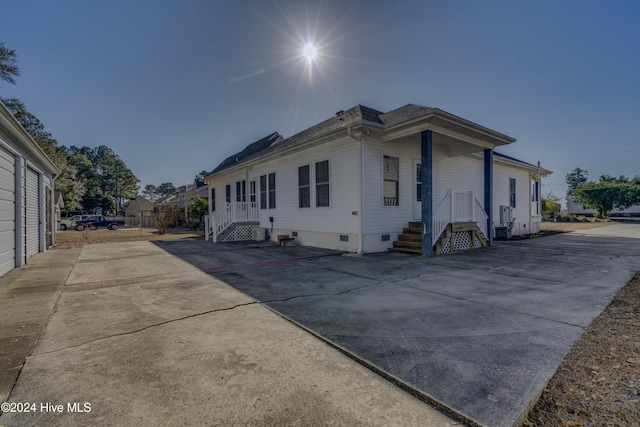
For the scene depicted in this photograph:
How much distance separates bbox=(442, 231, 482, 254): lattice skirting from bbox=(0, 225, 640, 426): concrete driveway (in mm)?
3208

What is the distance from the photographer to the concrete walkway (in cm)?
173

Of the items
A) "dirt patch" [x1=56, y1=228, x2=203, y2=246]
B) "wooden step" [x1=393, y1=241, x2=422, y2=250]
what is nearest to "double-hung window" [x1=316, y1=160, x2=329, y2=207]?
"wooden step" [x1=393, y1=241, x2=422, y2=250]

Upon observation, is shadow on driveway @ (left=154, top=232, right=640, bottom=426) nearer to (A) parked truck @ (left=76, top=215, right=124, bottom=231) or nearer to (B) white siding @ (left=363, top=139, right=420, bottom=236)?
(B) white siding @ (left=363, top=139, right=420, bottom=236)

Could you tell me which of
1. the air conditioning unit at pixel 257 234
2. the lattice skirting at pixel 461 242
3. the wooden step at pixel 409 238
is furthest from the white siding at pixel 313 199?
the lattice skirting at pixel 461 242

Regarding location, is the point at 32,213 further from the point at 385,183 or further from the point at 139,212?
the point at 139,212

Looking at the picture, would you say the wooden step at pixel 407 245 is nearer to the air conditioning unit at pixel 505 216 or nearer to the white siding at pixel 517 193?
the white siding at pixel 517 193

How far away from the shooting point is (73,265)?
7664mm

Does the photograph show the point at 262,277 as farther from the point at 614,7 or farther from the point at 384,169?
the point at 614,7

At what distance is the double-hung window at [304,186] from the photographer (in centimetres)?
1093

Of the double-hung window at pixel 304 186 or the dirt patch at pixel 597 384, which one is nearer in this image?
the dirt patch at pixel 597 384

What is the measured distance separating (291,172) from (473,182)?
8207 millimetres

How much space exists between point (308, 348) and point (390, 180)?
7782 mm

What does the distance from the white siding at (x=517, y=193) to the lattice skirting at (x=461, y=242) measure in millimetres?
4911

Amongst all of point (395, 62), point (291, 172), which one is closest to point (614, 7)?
point (395, 62)
